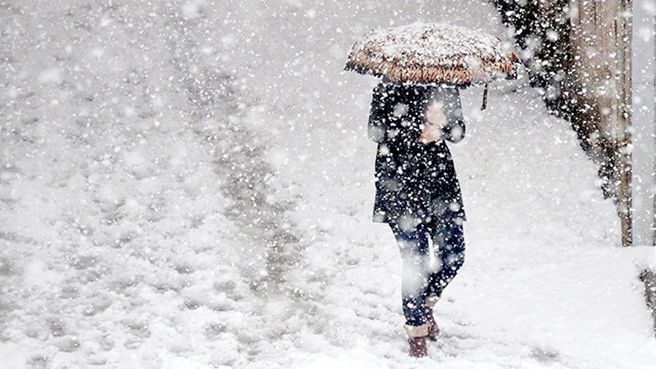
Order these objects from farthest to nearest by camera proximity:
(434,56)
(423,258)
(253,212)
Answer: (253,212), (423,258), (434,56)

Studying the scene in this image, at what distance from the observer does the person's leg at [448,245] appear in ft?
16.3

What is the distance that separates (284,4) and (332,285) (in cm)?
740

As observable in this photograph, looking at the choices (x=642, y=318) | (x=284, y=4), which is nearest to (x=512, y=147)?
(x=642, y=318)

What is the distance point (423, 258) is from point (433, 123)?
80 cm

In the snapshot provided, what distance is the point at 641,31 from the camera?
5.70 metres

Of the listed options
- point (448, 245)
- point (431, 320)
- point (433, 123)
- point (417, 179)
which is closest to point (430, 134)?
point (433, 123)

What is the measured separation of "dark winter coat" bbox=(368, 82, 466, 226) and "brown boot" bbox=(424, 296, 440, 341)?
56 cm

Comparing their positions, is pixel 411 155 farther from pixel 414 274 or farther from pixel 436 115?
pixel 414 274

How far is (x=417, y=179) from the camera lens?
4.86 m

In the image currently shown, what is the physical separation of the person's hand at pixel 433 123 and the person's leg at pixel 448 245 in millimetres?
506

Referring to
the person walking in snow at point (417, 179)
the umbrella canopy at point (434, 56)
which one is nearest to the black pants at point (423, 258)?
the person walking in snow at point (417, 179)

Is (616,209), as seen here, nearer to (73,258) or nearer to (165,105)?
(73,258)

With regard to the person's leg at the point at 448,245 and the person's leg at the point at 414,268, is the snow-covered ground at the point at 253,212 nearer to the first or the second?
the person's leg at the point at 414,268

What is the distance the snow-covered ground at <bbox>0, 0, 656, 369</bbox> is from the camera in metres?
5.34
